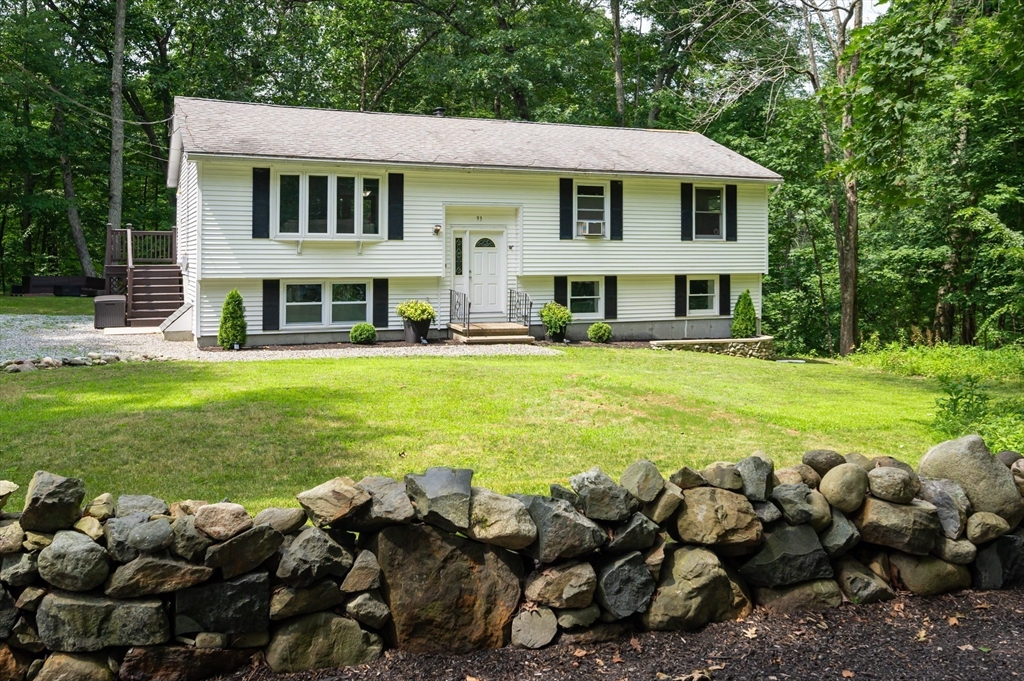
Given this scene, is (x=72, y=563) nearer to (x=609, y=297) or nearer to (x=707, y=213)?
(x=609, y=297)

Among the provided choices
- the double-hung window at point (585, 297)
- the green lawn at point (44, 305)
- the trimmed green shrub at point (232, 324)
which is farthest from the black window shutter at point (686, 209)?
the green lawn at point (44, 305)

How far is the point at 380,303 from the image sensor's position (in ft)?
63.7

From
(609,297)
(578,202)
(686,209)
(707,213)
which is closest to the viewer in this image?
(578,202)

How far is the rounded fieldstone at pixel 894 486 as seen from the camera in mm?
4648

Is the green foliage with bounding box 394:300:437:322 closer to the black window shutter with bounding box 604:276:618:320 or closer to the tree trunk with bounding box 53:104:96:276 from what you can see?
the black window shutter with bounding box 604:276:618:320

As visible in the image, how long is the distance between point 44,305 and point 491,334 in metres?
14.9

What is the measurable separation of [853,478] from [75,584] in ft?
13.0

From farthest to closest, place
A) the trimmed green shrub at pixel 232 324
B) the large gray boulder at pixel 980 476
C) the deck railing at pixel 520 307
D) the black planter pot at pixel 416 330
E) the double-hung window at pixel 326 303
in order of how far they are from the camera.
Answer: the deck railing at pixel 520 307 → the black planter pot at pixel 416 330 → the double-hung window at pixel 326 303 → the trimmed green shrub at pixel 232 324 → the large gray boulder at pixel 980 476

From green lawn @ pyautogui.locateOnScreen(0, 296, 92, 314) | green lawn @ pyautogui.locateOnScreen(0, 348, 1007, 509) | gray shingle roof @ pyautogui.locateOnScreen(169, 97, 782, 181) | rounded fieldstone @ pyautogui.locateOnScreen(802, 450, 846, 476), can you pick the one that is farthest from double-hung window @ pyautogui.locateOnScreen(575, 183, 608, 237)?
rounded fieldstone @ pyautogui.locateOnScreen(802, 450, 846, 476)

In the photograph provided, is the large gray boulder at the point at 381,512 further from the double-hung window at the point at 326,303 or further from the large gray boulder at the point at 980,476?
the double-hung window at the point at 326,303

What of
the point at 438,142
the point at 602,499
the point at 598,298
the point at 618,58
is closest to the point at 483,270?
the point at 598,298

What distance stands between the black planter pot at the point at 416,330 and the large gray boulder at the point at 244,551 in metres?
15.1

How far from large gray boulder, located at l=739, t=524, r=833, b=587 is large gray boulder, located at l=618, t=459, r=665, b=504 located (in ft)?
2.36

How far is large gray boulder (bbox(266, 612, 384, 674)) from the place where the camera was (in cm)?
392
